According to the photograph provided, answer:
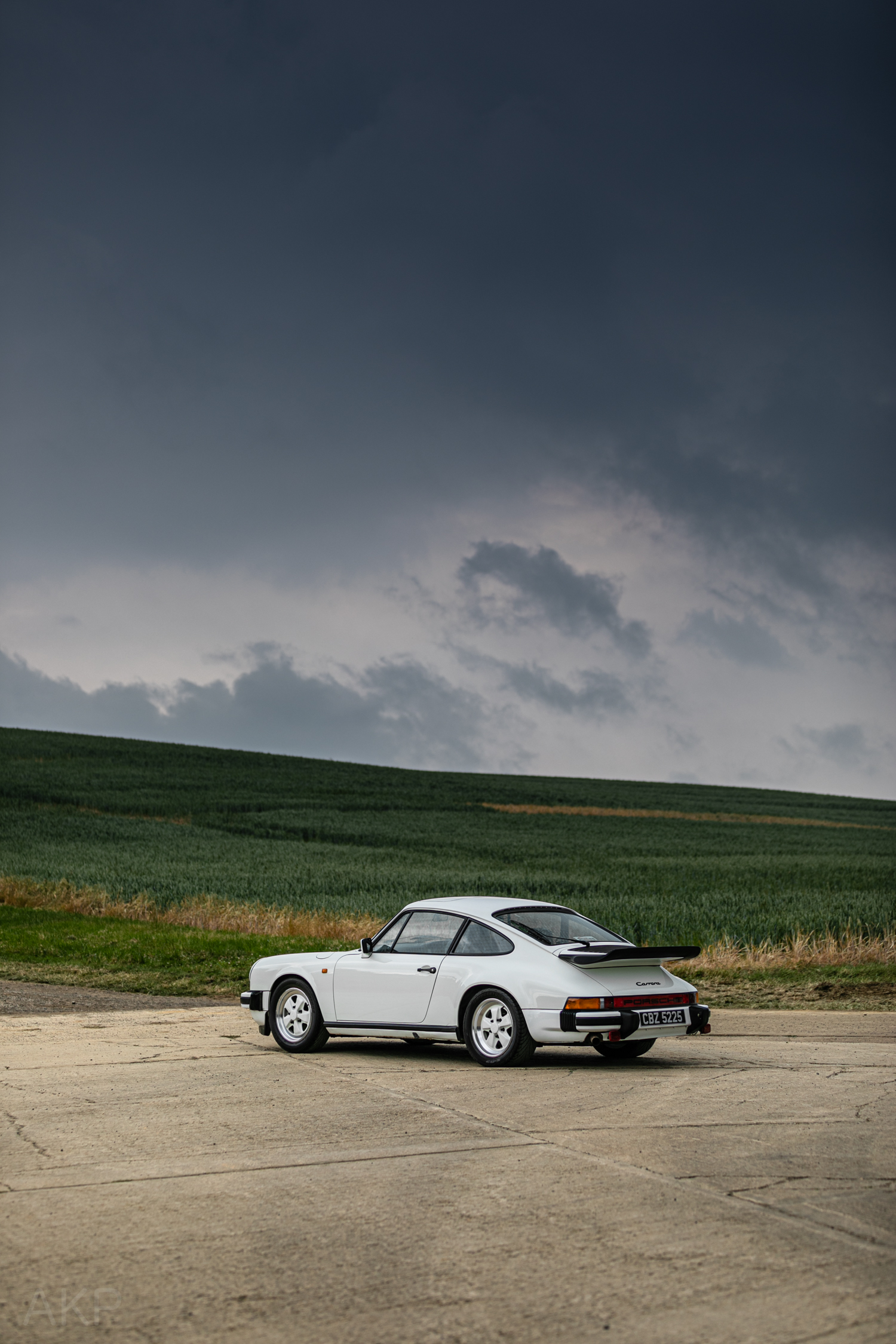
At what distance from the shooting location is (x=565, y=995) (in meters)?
10.2

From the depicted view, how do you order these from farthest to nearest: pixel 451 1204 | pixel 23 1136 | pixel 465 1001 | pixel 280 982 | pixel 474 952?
1. pixel 280 982
2. pixel 474 952
3. pixel 465 1001
4. pixel 23 1136
5. pixel 451 1204

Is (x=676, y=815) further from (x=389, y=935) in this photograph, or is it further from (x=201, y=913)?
(x=389, y=935)

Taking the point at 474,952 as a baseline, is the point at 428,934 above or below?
above

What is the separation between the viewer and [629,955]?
34.5 feet

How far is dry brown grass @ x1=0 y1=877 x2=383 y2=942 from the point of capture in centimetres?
2228

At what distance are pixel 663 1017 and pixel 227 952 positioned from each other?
11569mm

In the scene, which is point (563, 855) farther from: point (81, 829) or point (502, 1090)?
point (502, 1090)

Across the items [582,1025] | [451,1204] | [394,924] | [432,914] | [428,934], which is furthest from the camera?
[394,924]

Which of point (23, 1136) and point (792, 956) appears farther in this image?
point (792, 956)

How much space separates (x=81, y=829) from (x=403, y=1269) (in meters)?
44.2

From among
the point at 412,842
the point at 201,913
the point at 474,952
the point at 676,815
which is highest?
the point at 676,815

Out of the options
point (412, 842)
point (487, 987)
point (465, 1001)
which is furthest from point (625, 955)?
point (412, 842)

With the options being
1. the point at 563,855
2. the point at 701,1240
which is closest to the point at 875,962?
the point at 701,1240

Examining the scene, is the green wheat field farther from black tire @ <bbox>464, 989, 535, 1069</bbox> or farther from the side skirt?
black tire @ <bbox>464, 989, 535, 1069</bbox>
